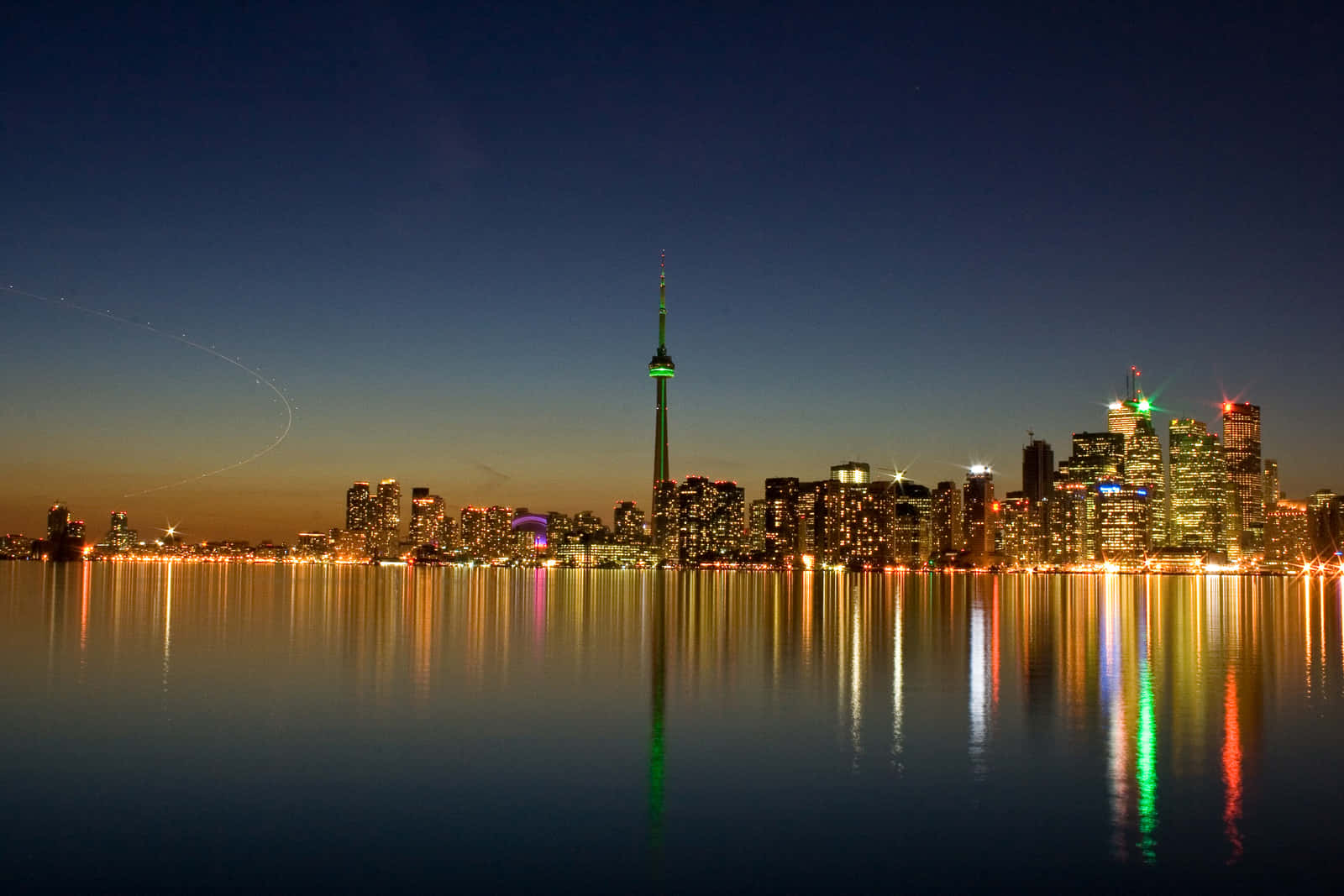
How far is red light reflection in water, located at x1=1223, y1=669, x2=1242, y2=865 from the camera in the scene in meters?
18.4

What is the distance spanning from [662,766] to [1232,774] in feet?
36.5

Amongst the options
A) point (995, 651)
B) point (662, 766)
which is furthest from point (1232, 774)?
point (995, 651)

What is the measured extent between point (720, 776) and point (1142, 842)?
7851 millimetres

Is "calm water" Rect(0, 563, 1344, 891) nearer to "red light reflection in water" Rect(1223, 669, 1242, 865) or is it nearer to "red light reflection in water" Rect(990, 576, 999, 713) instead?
"red light reflection in water" Rect(1223, 669, 1242, 865)

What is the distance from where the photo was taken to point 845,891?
15945mm

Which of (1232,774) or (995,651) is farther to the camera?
(995,651)

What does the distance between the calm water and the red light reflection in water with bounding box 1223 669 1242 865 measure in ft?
0.28

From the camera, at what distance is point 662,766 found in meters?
24.0

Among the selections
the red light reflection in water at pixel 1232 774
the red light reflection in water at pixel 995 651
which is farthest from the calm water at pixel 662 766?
the red light reflection in water at pixel 995 651

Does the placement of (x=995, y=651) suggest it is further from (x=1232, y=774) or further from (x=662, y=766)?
(x=662, y=766)

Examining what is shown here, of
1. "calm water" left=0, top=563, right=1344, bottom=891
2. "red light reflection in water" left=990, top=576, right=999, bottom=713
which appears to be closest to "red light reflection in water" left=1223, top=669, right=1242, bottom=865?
"calm water" left=0, top=563, right=1344, bottom=891

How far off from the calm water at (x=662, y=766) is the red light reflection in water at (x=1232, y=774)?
0.28 ft

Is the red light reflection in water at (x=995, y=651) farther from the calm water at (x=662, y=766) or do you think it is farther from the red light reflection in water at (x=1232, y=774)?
the red light reflection in water at (x=1232, y=774)

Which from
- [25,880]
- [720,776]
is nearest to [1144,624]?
[720,776]
